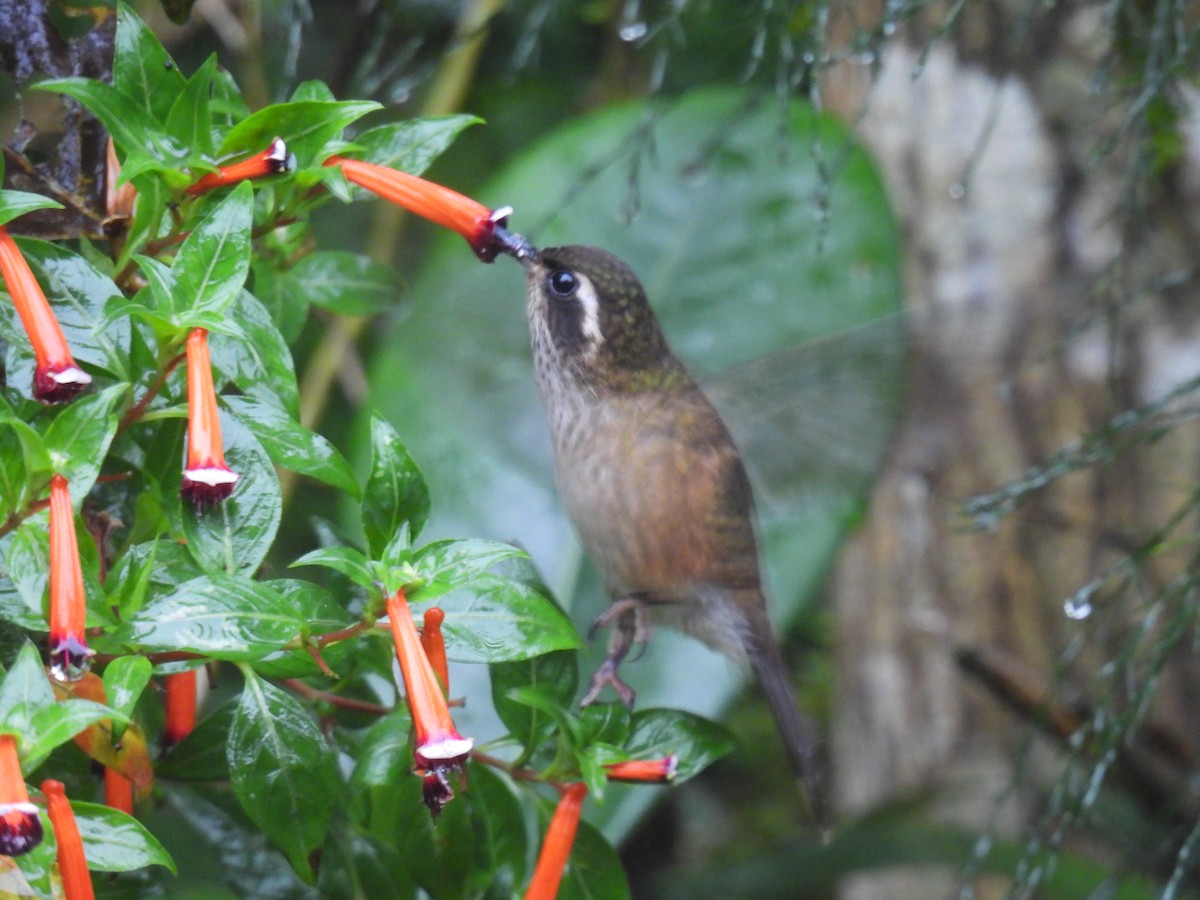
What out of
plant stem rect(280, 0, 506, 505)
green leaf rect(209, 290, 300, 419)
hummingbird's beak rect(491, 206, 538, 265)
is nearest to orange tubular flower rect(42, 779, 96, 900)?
green leaf rect(209, 290, 300, 419)

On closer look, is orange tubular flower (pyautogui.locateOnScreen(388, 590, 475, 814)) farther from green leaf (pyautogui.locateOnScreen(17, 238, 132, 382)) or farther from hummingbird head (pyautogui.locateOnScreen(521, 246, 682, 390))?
hummingbird head (pyautogui.locateOnScreen(521, 246, 682, 390))

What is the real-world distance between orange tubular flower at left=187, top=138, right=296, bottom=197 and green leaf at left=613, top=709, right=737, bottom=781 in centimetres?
60

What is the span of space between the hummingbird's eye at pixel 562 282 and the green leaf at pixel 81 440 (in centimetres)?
88

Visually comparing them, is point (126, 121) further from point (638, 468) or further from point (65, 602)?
point (638, 468)

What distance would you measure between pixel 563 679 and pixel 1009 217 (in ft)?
6.97

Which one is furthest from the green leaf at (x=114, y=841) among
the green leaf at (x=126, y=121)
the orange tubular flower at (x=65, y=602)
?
the green leaf at (x=126, y=121)

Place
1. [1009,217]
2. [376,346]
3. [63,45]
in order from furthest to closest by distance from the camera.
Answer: [376,346] < [1009,217] < [63,45]

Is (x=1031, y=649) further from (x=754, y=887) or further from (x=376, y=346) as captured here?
(x=376, y=346)

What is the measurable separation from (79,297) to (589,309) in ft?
2.81

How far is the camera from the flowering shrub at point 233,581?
86 centimetres

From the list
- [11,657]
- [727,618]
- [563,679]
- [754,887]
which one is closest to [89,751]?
[11,657]

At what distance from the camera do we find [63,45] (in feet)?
3.67

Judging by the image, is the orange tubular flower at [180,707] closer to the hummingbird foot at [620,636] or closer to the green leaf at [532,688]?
the green leaf at [532,688]

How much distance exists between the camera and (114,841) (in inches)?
33.8
